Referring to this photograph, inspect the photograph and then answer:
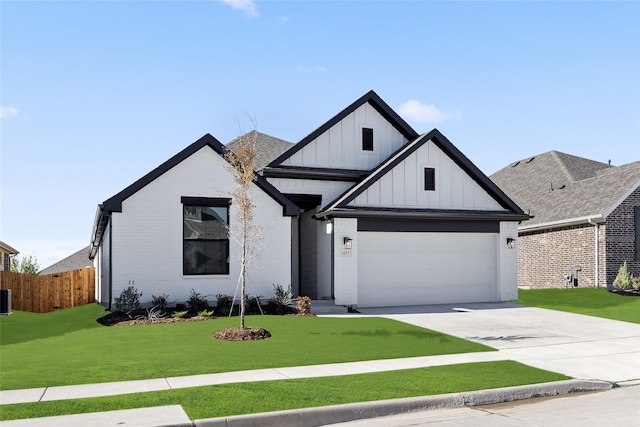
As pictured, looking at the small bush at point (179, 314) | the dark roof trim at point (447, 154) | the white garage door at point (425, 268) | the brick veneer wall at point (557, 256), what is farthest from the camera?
the brick veneer wall at point (557, 256)

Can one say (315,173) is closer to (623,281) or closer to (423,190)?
(423,190)

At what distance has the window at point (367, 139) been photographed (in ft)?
75.6

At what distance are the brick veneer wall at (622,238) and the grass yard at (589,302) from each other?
1676 millimetres

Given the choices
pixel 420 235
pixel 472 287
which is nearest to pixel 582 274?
pixel 472 287

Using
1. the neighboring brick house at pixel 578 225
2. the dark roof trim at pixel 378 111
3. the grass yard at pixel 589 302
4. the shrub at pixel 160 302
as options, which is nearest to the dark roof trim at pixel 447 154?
the dark roof trim at pixel 378 111

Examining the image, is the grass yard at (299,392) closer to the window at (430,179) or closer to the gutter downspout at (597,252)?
the window at (430,179)

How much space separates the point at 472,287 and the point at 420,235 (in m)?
2.90

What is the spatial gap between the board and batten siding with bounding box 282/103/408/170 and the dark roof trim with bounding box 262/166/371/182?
0.25 meters

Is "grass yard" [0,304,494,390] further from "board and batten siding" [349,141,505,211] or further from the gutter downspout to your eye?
the gutter downspout

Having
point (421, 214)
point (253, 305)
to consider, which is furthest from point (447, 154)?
point (253, 305)

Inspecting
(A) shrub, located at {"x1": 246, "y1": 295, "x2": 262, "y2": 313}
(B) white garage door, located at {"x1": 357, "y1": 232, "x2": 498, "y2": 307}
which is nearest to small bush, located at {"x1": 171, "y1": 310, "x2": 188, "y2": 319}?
(A) shrub, located at {"x1": 246, "y1": 295, "x2": 262, "y2": 313}

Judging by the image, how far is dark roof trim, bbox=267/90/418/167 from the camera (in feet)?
72.0

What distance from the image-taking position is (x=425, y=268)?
2111 centimetres

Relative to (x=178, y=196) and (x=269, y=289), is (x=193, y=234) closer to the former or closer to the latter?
(x=178, y=196)
